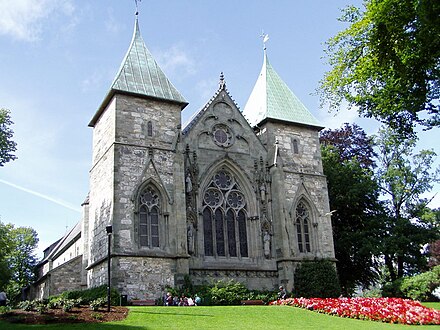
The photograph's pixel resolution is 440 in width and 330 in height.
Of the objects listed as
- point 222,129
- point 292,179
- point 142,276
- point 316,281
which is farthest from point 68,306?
point 292,179

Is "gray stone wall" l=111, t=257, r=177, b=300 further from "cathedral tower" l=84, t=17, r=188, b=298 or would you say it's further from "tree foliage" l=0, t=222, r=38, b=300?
"tree foliage" l=0, t=222, r=38, b=300

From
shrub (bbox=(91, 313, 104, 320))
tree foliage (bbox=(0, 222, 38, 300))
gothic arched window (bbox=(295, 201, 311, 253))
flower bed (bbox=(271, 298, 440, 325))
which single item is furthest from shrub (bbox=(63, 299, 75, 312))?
tree foliage (bbox=(0, 222, 38, 300))

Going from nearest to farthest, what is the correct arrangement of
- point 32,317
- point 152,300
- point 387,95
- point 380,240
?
1. point 32,317
2. point 387,95
3. point 152,300
4. point 380,240

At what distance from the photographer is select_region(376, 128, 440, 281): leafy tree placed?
34.0 metres

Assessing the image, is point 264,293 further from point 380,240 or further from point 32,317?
point 32,317

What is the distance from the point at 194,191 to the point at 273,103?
27.7 ft

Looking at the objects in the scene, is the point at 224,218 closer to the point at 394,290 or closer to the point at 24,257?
the point at 394,290

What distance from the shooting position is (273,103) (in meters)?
32.5

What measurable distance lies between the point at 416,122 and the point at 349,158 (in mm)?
22371

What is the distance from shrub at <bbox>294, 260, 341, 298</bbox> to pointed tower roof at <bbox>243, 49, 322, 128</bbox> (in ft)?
29.0

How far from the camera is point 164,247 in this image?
83.9 ft

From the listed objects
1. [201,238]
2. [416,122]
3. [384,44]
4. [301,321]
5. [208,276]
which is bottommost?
[301,321]

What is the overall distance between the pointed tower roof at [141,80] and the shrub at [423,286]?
1643 centimetres

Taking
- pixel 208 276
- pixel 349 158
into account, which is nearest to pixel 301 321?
pixel 208 276
